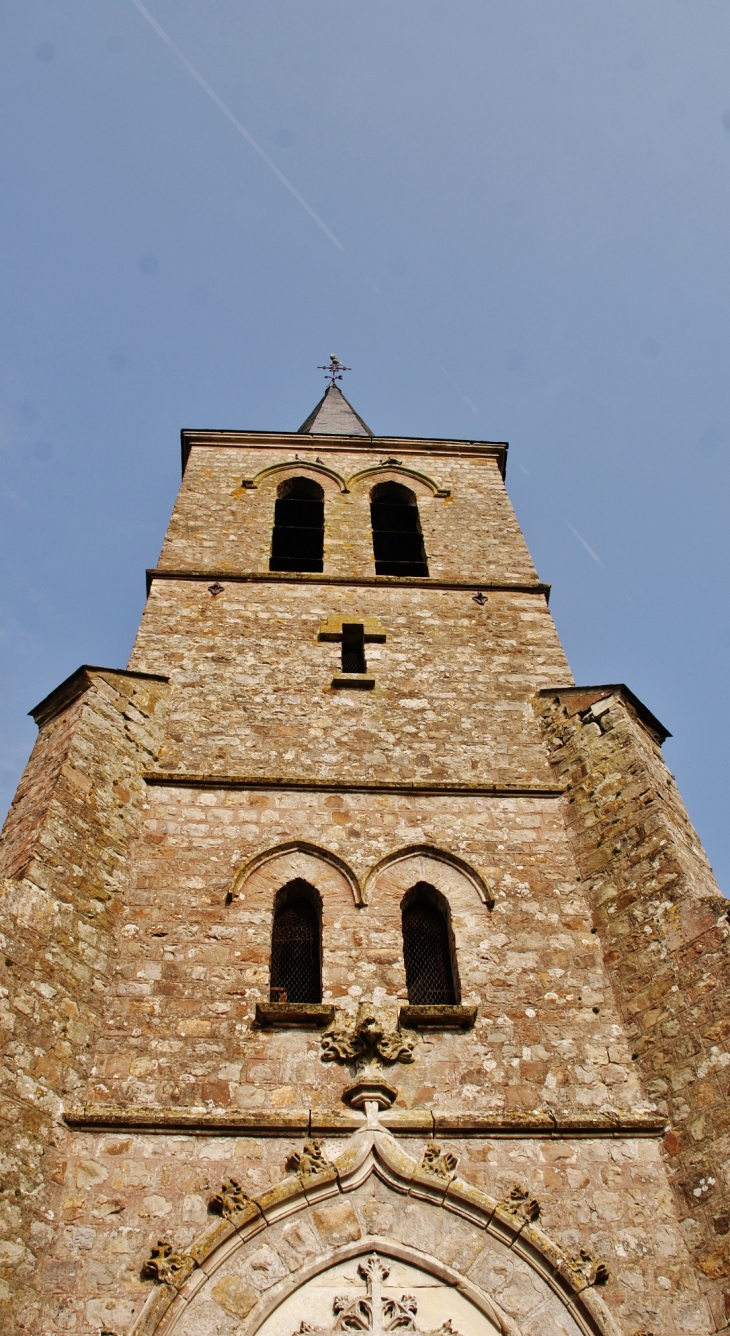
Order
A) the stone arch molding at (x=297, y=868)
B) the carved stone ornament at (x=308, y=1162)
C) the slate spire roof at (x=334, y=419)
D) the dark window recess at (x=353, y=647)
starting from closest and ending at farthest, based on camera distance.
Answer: the carved stone ornament at (x=308, y=1162)
the stone arch molding at (x=297, y=868)
the dark window recess at (x=353, y=647)
the slate spire roof at (x=334, y=419)

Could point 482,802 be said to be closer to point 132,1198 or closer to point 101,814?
point 101,814

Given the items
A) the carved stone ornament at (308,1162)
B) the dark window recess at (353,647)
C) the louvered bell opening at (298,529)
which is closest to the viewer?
the carved stone ornament at (308,1162)

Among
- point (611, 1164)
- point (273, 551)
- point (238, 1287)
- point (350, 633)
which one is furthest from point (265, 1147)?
point (273, 551)

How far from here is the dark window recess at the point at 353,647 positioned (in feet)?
33.7

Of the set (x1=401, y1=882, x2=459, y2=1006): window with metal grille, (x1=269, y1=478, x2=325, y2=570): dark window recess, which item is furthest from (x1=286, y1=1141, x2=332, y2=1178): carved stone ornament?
(x1=269, y1=478, x2=325, y2=570): dark window recess

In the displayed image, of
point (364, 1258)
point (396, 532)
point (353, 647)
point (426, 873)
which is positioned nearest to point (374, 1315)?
point (364, 1258)

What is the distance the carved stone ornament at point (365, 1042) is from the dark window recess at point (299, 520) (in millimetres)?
7713

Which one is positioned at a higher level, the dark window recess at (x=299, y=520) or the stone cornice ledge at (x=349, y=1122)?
the dark window recess at (x=299, y=520)

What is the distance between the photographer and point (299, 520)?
14.5 meters

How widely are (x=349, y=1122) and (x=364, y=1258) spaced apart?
2.36 feet

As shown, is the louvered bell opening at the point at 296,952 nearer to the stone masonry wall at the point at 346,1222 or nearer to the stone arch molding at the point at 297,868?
the stone arch molding at the point at 297,868

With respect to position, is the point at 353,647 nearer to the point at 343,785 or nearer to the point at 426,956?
the point at 343,785

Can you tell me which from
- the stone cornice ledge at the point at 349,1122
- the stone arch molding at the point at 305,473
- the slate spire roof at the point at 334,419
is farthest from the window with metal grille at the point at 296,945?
the slate spire roof at the point at 334,419

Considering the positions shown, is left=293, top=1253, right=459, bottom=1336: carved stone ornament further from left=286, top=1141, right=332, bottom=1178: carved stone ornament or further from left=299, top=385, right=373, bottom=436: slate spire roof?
left=299, top=385, right=373, bottom=436: slate spire roof
